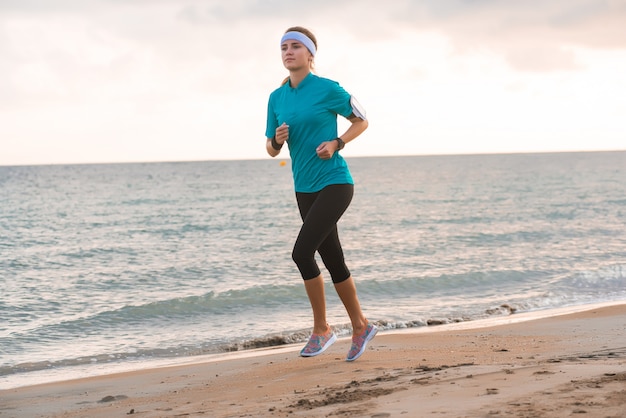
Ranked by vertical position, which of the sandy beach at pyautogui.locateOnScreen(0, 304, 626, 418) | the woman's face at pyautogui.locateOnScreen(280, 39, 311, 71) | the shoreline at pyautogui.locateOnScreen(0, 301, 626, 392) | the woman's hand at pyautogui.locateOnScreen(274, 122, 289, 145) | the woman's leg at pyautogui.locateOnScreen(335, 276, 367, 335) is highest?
the woman's face at pyautogui.locateOnScreen(280, 39, 311, 71)

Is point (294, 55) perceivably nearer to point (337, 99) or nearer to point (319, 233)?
point (337, 99)

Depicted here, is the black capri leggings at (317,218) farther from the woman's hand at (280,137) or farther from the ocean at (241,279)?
the ocean at (241,279)

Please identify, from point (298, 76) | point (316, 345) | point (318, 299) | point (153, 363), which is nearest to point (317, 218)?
point (318, 299)

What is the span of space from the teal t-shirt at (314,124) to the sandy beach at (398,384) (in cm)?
126

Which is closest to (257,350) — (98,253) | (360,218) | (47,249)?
(98,253)

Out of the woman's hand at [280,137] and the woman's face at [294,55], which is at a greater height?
the woman's face at [294,55]

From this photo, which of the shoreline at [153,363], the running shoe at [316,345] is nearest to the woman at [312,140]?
the running shoe at [316,345]

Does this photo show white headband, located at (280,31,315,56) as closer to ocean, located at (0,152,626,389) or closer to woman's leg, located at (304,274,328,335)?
woman's leg, located at (304,274,328,335)

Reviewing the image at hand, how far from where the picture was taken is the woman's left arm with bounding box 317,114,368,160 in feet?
14.9

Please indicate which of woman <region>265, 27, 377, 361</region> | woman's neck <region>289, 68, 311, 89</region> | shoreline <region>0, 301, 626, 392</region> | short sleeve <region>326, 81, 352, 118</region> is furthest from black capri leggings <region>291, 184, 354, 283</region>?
shoreline <region>0, 301, 626, 392</region>

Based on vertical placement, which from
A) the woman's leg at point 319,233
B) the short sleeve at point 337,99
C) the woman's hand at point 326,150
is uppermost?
the short sleeve at point 337,99

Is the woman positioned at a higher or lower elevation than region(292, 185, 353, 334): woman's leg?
higher

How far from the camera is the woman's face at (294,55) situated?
15.4ft

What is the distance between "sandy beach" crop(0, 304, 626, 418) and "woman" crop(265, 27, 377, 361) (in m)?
0.86
